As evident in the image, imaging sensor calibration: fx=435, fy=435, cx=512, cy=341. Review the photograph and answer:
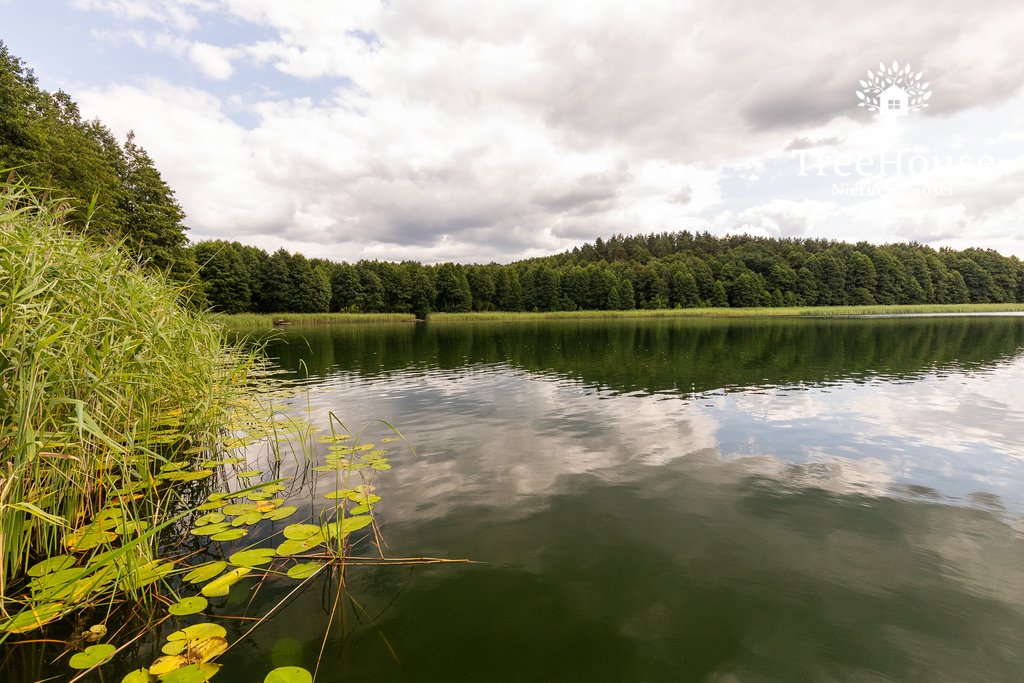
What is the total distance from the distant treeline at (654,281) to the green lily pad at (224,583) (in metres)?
97.1

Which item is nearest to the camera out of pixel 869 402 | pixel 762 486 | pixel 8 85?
pixel 762 486

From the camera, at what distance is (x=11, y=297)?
416 cm

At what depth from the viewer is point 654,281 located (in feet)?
373

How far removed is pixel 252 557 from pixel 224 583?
0.49 metres

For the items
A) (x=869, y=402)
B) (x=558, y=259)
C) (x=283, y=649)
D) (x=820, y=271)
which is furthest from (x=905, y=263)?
(x=283, y=649)

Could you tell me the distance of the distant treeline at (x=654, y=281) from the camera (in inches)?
3738

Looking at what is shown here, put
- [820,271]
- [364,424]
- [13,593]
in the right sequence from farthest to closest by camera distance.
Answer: [820,271] → [364,424] → [13,593]

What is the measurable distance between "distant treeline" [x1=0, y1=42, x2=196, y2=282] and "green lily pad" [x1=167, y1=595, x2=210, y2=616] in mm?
15571

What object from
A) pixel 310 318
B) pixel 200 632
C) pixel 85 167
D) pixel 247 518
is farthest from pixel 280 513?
pixel 310 318

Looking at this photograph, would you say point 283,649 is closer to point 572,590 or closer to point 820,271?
point 572,590

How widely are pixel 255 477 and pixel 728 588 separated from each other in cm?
839

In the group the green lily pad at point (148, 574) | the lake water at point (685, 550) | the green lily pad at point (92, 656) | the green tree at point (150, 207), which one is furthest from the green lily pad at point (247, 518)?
the green tree at point (150, 207)

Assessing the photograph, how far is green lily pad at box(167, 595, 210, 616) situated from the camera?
14.5 ft

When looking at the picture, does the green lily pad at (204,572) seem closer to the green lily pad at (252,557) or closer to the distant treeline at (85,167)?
the green lily pad at (252,557)
